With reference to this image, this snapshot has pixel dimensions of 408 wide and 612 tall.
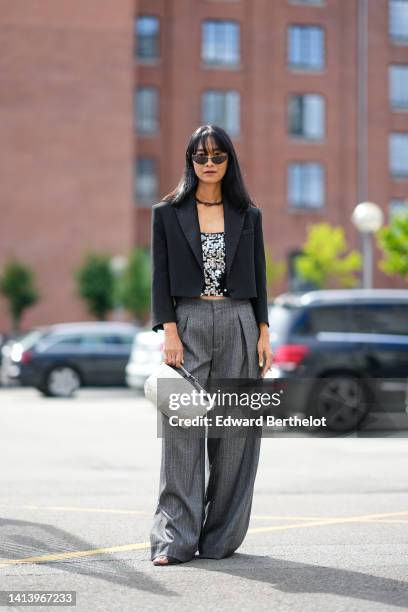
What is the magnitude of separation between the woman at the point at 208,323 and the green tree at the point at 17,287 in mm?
41507

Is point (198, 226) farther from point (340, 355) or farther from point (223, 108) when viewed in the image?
point (223, 108)

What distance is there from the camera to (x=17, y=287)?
46.8 metres

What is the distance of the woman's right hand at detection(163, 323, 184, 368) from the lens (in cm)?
571

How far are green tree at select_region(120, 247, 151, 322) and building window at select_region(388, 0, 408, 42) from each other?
61.5 ft

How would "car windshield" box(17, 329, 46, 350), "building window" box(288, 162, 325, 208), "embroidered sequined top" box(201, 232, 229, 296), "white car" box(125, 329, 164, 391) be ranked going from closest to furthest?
"embroidered sequined top" box(201, 232, 229, 296)
"white car" box(125, 329, 164, 391)
"car windshield" box(17, 329, 46, 350)
"building window" box(288, 162, 325, 208)

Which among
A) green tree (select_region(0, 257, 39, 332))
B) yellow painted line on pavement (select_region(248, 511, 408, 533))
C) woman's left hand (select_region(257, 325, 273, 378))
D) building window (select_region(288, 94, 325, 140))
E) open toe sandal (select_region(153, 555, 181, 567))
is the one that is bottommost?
green tree (select_region(0, 257, 39, 332))

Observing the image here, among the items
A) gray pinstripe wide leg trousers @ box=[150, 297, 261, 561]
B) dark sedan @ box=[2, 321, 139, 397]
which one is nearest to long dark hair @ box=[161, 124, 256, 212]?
gray pinstripe wide leg trousers @ box=[150, 297, 261, 561]

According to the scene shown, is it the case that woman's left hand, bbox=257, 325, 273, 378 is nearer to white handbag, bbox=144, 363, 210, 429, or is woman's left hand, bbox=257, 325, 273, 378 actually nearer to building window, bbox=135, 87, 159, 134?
Result: white handbag, bbox=144, 363, 210, 429

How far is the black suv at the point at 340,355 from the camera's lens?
15172 millimetres

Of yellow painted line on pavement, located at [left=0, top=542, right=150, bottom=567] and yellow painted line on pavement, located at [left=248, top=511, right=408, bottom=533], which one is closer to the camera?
yellow painted line on pavement, located at [left=0, top=542, right=150, bottom=567]

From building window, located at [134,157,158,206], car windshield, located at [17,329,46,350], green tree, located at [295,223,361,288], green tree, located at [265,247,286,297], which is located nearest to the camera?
car windshield, located at [17,329,46,350]

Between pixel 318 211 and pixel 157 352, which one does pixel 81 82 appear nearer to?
pixel 318 211

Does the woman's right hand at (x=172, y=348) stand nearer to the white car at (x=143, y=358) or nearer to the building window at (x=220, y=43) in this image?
the white car at (x=143, y=358)

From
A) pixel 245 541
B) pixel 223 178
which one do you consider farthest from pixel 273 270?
pixel 223 178
